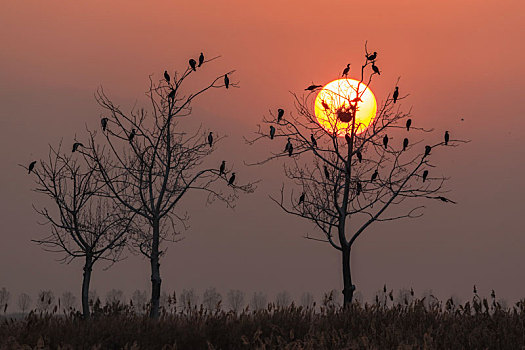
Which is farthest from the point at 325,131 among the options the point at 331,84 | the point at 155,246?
the point at 155,246

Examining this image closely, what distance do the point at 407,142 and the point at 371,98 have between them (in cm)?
288

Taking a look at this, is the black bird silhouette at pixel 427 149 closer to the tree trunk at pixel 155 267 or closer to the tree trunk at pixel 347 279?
the tree trunk at pixel 347 279

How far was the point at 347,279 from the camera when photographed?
62.7 feet

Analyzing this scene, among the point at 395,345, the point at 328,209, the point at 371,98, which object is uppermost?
the point at 371,98

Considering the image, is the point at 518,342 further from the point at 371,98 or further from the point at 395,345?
the point at 371,98

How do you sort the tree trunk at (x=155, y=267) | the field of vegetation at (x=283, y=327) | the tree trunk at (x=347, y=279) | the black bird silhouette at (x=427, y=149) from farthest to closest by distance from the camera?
the black bird silhouette at (x=427, y=149) → the tree trunk at (x=347, y=279) → the tree trunk at (x=155, y=267) → the field of vegetation at (x=283, y=327)

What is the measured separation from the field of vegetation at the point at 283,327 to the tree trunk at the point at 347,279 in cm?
271

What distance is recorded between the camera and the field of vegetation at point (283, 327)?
12617 mm

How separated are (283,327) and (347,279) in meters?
4.85

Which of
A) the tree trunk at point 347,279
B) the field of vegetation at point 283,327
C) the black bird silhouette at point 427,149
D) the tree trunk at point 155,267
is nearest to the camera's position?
the field of vegetation at point 283,327

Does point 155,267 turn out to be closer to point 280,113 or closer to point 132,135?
point 132,135

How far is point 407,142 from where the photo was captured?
18.3 m

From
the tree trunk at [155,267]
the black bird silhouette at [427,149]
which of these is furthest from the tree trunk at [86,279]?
the black bird silhouette at [427,149]

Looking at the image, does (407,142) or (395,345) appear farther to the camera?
(407,142)
